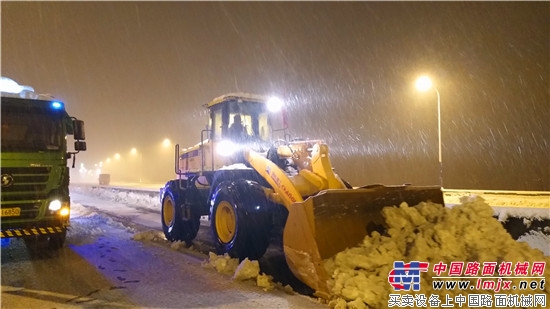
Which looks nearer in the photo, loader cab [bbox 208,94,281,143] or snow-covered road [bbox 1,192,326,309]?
snow-covered road [bbox 1,192,326,309]

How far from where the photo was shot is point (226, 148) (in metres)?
9.20

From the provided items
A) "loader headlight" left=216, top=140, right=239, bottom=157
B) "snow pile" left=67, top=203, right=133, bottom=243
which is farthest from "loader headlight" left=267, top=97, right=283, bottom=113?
"snow pile" left=67, top=203, right=133, bottom=243

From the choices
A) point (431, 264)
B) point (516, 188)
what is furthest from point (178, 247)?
point (516, 188)

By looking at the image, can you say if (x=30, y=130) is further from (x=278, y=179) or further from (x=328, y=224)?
(x=328, y=224)

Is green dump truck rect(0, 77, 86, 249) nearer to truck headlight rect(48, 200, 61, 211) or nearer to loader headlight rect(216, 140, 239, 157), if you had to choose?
truck headlight rect(48, 200, 61, 211)

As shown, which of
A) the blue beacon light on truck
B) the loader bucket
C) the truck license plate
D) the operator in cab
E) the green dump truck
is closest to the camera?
the loader bucket

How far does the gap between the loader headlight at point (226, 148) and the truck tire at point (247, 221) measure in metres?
1.37

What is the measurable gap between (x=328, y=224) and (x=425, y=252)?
1.35 m

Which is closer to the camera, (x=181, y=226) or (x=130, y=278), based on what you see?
(x=130, y=278)

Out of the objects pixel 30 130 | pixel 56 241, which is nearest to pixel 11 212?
pixel 56 241

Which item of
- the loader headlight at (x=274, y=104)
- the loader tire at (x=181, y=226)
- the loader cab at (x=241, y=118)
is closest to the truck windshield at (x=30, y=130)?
the loader tire at (x=181, y=226)

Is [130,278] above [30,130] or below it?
below

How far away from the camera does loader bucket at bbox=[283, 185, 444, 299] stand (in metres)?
5.70

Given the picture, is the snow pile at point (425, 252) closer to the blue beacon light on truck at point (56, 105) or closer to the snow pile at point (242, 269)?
the snow pile at point (242, 269)
